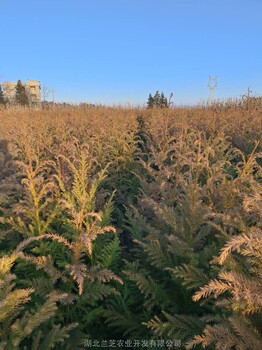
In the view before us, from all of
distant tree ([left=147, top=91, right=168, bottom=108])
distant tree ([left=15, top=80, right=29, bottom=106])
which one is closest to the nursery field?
distant tree ([left=147, top=91, right=168, bottom=108])

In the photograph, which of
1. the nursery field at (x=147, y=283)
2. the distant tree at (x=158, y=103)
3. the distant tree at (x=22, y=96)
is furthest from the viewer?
the distant tree at (x=22, y=96)

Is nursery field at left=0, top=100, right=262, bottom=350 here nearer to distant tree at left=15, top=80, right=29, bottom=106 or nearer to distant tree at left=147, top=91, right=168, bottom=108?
distant tree at left=147, top=91, right=168, bottom=108

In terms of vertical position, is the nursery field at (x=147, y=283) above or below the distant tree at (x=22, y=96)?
below

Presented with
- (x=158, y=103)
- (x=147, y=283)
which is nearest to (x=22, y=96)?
(x=158, y=103)

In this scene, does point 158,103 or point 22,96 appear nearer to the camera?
point 158,103

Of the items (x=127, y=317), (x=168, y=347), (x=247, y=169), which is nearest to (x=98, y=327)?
(x=127, y=317)

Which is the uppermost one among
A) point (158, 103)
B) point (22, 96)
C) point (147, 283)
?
point (22, 96)

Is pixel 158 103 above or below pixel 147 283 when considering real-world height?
above

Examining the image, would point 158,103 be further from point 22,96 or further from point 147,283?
point 22,96

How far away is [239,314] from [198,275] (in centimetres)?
A: 42

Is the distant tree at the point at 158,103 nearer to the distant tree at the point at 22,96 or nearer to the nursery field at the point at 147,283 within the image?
the nursery field at the point at 147,283

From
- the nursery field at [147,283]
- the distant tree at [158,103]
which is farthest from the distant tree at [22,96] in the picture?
the nursery field at [147,283]

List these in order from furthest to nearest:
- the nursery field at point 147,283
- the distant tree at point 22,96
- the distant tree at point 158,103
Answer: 1. the distant tree at point 22,96
2. the distant tree at point 158,103
3. the nursery field at point 147,283

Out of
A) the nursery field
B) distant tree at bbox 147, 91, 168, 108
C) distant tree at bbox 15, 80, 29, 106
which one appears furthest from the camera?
distant tree at bbox 15, 80, 29, 106
